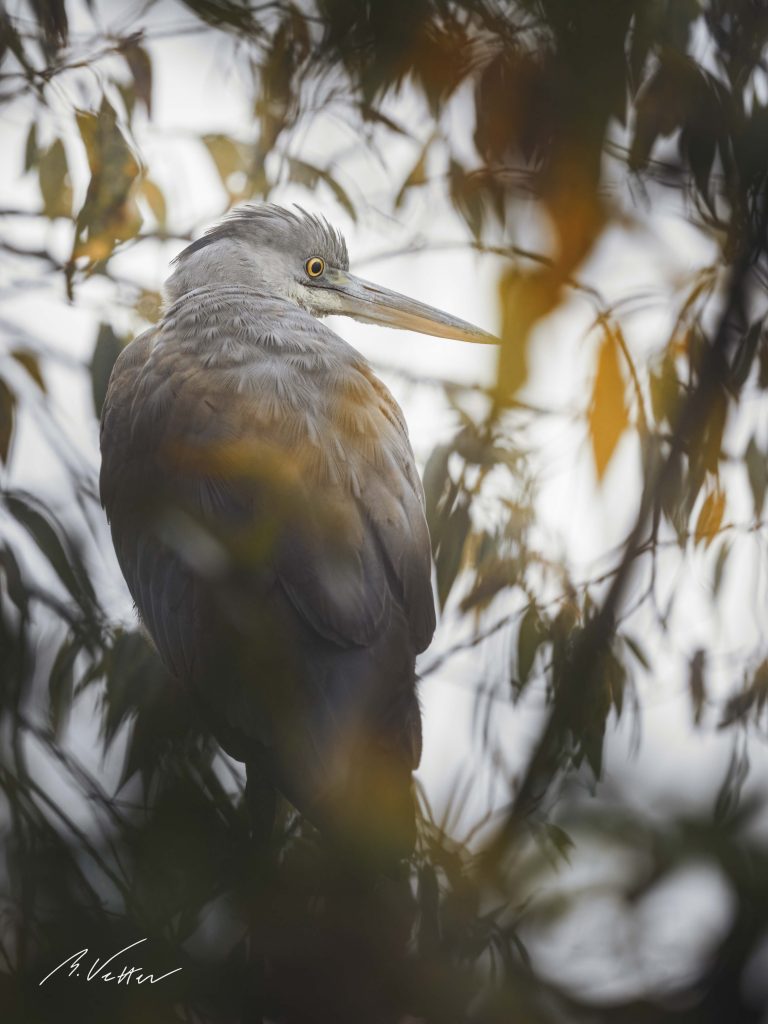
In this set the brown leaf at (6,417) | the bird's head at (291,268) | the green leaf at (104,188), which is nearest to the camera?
the brown leaf at (6,417)

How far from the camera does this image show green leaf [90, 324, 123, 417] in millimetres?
2006

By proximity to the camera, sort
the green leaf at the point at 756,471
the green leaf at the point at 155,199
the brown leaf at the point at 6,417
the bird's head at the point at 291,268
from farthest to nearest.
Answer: the bird's head at the point at 291,268
the green leaf at the point at 155,199
the brown leaf at the point at 6,417
the green leaf at the point at 756,471

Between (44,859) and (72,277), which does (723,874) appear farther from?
(72,277)

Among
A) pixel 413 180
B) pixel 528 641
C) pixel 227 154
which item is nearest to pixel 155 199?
pixel 227 154

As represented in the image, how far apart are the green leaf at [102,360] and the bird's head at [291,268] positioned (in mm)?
309

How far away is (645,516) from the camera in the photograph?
105 cm

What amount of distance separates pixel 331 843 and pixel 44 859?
0.43m

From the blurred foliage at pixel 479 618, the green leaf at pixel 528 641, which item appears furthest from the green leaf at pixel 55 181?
the green leaf at pixel 528 641

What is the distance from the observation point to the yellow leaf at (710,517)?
1.48 m

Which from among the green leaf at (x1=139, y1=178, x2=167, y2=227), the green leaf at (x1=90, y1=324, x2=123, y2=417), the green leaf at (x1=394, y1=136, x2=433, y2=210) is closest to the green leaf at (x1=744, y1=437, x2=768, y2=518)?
the green leaf at (x1=394, y1=136, x2=433, y2=210)

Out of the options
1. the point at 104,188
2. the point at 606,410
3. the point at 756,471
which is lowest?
the point at 606,410

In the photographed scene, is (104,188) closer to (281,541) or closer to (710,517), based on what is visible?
(281,541)

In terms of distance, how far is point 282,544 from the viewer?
1.59m

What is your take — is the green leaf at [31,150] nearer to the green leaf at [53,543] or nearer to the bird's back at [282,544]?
the bird's back at [282,544]
